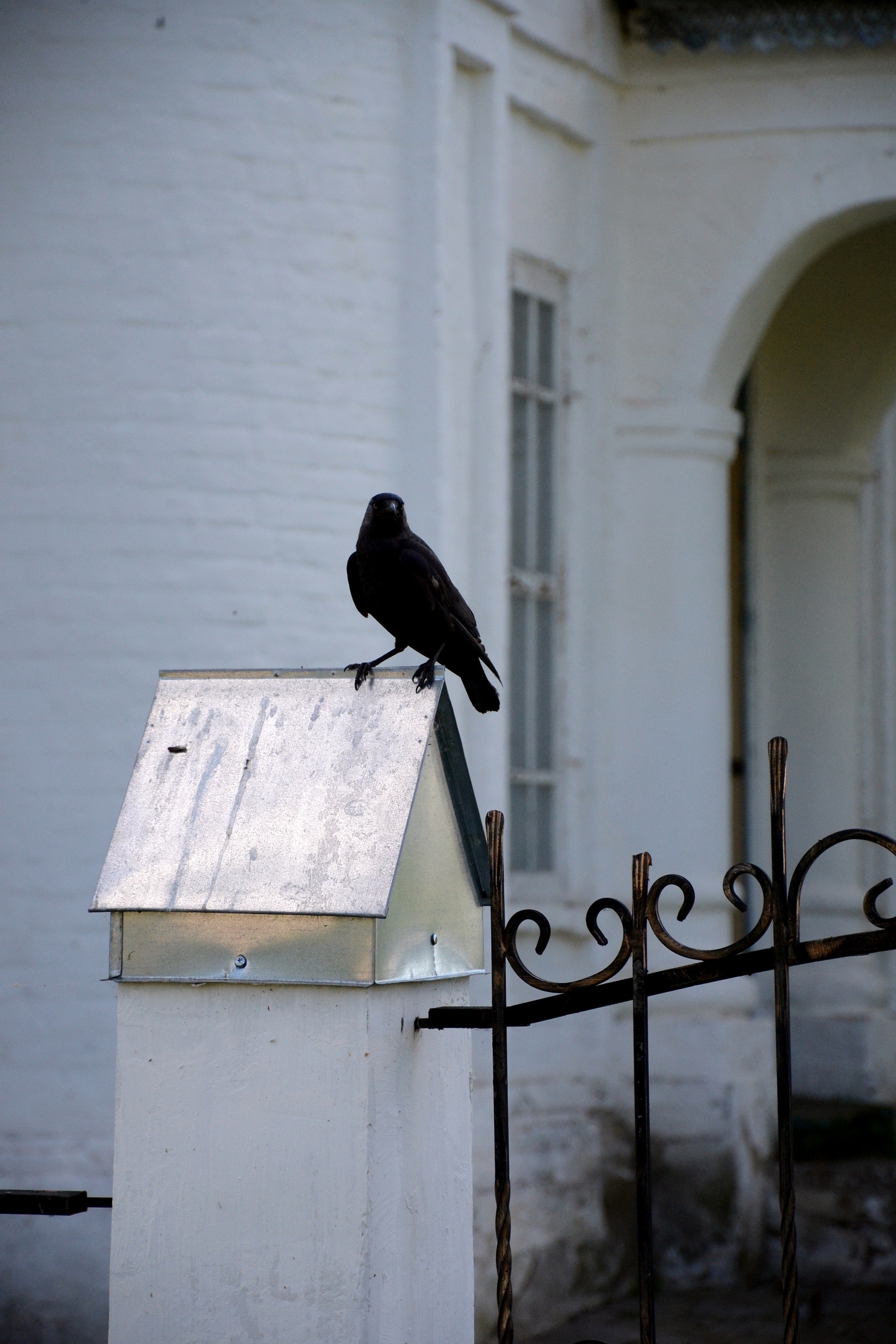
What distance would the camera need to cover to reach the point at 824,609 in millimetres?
8203

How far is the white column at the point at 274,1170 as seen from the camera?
2262 millimetres

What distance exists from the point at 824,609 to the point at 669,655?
1.56m

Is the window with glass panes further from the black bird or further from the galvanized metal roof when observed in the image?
the galvanized metal roof

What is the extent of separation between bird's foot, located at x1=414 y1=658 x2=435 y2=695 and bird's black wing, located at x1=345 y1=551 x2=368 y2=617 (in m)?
1.30

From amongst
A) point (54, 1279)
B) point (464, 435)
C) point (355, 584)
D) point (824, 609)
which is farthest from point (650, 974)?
point (824, 609)

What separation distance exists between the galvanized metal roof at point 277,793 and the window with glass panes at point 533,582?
4176mm

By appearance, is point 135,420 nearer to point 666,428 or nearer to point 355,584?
point 355,584

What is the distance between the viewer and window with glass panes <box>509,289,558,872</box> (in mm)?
6695

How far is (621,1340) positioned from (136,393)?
353 cm

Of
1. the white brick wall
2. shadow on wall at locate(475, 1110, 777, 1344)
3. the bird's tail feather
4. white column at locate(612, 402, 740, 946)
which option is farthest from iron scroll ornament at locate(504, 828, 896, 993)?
white column at locate(612, 402, 740, 946)

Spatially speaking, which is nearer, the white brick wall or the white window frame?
the white brick wall

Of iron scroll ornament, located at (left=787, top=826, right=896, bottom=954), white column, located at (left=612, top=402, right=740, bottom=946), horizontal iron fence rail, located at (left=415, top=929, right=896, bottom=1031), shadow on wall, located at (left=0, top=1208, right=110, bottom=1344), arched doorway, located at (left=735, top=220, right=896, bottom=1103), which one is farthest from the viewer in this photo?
arched doorway, located at (left=735, top=220, right=896, bottom=1103)

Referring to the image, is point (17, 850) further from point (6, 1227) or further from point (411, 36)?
point (411, 36)

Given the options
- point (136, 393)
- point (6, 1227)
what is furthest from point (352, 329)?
point (6, 1227)
